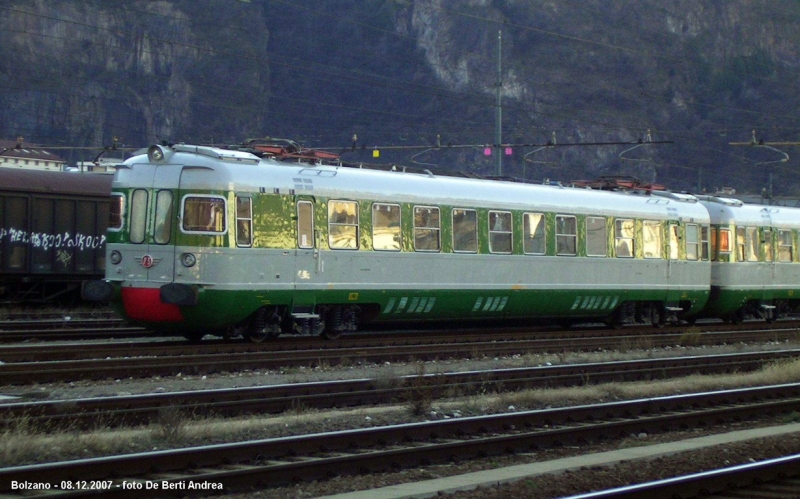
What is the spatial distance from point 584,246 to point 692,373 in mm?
7909

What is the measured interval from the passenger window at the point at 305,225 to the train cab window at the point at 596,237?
28.2ft

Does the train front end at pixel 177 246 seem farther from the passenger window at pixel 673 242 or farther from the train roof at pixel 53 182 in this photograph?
the passenger window at pixel 673 242

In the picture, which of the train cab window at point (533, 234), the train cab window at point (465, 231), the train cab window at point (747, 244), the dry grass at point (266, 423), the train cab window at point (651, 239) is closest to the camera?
the dry grass at point (266, 423)

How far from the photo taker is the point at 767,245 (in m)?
32.5

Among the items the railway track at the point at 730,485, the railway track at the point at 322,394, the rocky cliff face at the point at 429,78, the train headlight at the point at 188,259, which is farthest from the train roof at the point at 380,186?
the rocky cliff face at the point at 429,78

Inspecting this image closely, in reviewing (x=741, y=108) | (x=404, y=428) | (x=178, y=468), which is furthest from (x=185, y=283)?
(x=741, y=108)

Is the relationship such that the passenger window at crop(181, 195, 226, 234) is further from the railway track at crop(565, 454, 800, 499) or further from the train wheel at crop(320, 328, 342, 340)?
the railway track at crop(565, 454, 800, 499)

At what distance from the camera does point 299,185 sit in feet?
67.2

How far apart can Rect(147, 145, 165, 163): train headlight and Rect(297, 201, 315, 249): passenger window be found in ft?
8.00

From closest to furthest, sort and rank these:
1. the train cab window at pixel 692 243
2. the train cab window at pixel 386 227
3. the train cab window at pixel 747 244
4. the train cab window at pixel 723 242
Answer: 1. the train cab window at pixel 386 227
2. the train cab window at pixel 692 243
3. the train cab window at pixel 723 242
4. the train cab window at pixel 747 244

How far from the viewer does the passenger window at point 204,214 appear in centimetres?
1923

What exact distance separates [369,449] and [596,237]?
16.7m

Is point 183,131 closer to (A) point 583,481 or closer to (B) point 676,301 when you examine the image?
(B) point 676,301

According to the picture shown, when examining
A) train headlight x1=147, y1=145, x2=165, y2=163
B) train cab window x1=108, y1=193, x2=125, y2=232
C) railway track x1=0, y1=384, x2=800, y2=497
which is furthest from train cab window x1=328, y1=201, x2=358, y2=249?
railway track x1=0, y1=384, x2=800, y2=497
